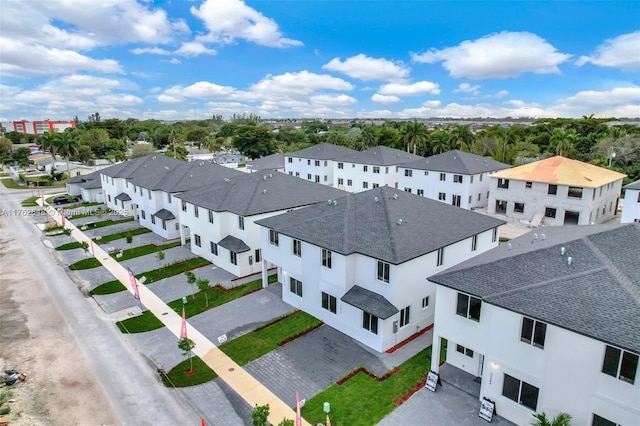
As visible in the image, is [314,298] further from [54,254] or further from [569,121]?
[569,121]

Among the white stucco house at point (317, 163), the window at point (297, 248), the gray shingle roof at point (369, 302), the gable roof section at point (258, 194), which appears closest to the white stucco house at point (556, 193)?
the gable roof section at point (258, 194)

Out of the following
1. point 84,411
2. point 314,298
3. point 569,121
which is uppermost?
point 569,121

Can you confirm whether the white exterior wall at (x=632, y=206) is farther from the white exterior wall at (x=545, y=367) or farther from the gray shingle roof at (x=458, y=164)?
the white exterior wall at (x=545, y=367)

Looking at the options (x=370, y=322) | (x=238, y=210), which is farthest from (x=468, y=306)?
(x=238, y=210)

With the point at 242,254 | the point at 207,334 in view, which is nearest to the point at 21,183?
the point at 242,254

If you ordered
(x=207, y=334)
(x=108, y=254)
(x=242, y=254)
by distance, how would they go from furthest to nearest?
(x=108, y=254), (x=242, y=254), (x=207, y=334)

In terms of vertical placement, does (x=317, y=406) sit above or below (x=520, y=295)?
below
